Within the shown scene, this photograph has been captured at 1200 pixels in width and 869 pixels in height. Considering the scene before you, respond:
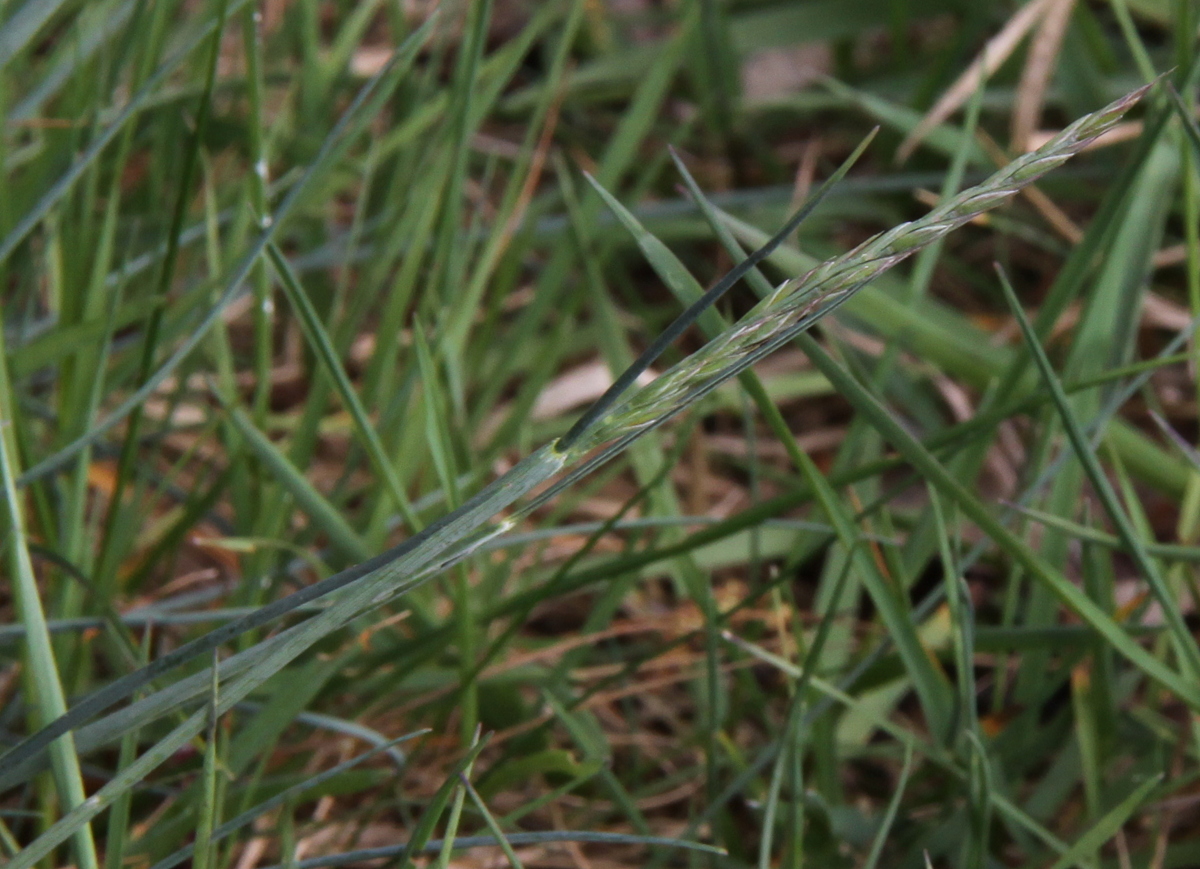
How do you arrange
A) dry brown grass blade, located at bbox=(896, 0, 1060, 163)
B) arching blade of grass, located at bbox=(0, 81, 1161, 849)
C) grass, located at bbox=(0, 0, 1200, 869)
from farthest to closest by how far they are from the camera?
dry brown grass blade, located at bbox=(896, 0, 1060, 163), grass, located at bbox=(0, 0, 1200, 869), arching blade of grass, located at bbox=(0, 81, 1161, 849)

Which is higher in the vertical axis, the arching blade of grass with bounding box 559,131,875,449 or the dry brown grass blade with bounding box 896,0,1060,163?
the arching blade of grass with bounding box 559,131,875,449

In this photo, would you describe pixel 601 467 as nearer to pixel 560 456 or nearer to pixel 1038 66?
pixel 560 456

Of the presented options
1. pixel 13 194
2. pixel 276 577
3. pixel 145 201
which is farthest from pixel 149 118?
pixel 276 577

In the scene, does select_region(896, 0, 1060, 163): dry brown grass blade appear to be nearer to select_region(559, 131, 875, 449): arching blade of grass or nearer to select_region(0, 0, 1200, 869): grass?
select_region(0, 0, 1200, 869): grass

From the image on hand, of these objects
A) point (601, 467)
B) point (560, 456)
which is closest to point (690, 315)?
point (560, 456)

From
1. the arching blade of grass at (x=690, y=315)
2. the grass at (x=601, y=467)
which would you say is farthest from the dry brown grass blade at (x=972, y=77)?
the arching blade of grass at (x=690, y=315)

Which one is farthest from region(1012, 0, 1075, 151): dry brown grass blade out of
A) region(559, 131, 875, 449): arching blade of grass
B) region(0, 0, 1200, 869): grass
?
region(559, 131, 875, 449): arching blade of grass

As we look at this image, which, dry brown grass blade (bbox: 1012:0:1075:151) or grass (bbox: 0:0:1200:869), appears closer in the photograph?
grass (bbox: 0:0:1200:869)

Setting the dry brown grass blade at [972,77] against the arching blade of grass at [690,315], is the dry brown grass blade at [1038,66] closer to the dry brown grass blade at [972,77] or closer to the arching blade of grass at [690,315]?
the dry brown grass blade at [972,77]
